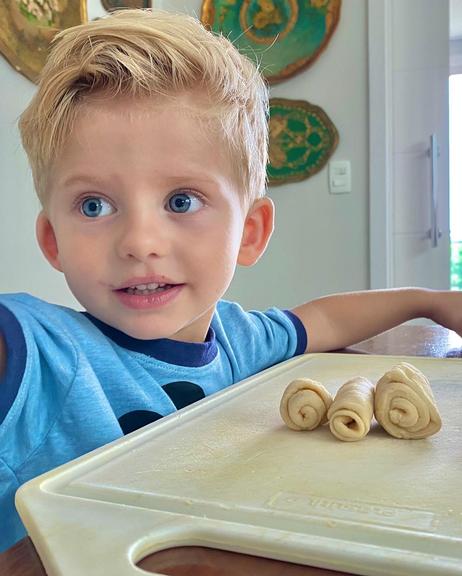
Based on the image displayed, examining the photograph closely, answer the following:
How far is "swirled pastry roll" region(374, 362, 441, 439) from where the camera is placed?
46 cm

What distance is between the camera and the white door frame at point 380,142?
2.40 meters

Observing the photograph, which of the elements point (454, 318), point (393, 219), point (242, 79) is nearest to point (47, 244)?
point (242, 79)

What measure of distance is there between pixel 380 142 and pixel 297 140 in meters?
0.31

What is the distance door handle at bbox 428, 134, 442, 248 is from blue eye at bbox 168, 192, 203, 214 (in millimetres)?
1908

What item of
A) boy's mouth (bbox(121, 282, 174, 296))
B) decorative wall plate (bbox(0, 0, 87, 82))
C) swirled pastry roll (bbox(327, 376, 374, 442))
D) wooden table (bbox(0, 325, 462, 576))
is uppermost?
decorative wall plate (bbox(0, 0, 87, 82))

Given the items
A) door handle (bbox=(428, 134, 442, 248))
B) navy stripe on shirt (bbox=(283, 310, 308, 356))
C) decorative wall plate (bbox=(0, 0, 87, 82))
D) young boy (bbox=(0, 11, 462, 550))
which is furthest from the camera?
door handle (bbox=(428, 134, 442, 248))

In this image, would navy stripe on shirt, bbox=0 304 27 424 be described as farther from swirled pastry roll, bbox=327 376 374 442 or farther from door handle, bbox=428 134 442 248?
door handle, bbox=428 134 442 248

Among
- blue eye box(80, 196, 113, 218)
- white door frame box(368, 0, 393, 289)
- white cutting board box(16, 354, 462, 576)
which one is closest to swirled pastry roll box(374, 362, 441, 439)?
white cutting board box(16, 354, 462, 576)

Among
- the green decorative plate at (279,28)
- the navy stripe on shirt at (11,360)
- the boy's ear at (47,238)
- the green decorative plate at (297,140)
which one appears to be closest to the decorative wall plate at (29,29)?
the green decorative plate at (279,28)

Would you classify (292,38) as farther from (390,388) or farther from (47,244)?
(390,388)

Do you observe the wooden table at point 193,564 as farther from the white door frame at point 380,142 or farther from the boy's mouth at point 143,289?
the white door frame at point 380,142

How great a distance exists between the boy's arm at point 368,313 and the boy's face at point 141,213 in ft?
1.11

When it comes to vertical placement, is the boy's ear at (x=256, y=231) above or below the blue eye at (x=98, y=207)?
below

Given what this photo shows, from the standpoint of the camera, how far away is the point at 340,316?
101cm
